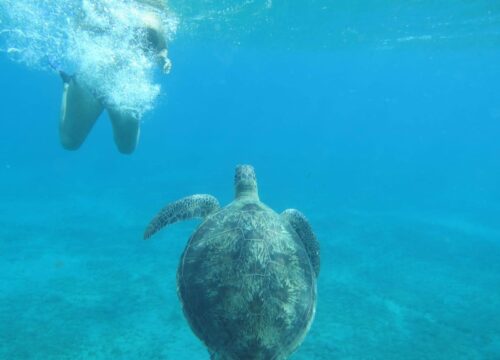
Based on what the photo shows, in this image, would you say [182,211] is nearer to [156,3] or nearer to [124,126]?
[124,126]

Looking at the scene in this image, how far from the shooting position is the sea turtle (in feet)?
11.8

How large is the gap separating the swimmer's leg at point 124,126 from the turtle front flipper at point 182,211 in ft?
16.0

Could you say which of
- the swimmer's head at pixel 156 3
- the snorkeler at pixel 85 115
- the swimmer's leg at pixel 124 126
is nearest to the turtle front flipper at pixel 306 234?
the swimmer's leg at pixel 124 126

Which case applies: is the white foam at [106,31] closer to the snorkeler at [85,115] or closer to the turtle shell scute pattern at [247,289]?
the snorkeler at [85,115]

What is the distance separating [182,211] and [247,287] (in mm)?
2025

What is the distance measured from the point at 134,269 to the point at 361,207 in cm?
1365

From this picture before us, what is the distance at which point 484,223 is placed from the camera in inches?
784

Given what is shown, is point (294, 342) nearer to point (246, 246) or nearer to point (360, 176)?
point (246, 246)

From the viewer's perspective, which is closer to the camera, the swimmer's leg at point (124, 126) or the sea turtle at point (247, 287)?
the sea turtle at point (247, 287)

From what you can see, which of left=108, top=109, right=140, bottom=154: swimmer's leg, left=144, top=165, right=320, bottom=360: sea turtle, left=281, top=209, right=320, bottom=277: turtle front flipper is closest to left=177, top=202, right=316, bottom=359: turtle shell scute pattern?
left=144, top=165, right=320, bottom=360: sea turtle

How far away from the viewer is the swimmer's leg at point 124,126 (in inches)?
377

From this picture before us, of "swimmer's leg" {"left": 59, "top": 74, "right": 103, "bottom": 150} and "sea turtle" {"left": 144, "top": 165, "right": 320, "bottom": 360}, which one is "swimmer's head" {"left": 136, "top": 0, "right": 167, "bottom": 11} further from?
"sea turtle" {"left": 144, "top": 165, "right": 320, "bottom": 360}

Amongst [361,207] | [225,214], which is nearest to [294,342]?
[225,214]

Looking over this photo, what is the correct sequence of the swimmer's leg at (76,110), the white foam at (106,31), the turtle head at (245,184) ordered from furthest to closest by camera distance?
the white foam at (106,31), the swimmer's leg at (76,110), the turtle head at (245,184)
